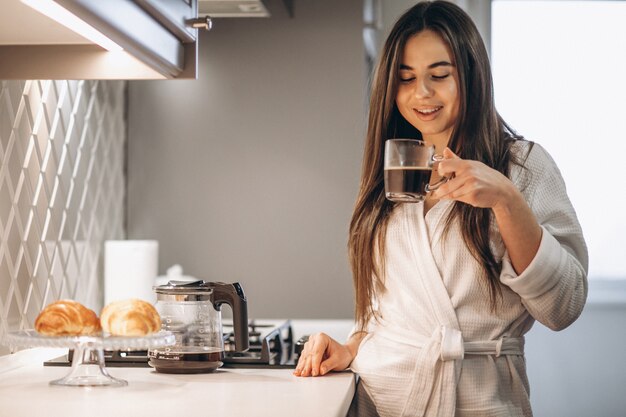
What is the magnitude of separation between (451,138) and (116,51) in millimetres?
653

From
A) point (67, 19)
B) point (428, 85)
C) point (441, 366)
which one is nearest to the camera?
point (67, 19)

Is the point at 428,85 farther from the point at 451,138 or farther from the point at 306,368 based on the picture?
the point at 306,368

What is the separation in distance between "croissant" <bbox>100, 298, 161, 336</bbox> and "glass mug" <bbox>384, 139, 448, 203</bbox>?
460mm

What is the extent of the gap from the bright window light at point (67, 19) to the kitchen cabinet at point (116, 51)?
0.04m

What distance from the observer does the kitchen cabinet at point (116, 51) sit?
129 cm

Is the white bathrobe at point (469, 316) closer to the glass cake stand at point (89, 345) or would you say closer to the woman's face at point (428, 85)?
the woman's face at point (428, 85)

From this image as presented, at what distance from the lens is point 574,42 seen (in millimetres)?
3572

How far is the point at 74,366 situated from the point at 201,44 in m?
1.53

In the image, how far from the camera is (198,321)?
1.59 metres

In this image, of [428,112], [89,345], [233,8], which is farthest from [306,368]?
[233,8]

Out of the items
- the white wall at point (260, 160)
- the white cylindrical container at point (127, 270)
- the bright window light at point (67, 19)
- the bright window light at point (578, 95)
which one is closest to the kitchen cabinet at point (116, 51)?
the bright window light at point (67, 19)

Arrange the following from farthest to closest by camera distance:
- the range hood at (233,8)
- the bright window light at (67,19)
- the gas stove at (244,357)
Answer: the range hood at (233,8) < the gas stove at (244,357) < the bright window light at (67,19)

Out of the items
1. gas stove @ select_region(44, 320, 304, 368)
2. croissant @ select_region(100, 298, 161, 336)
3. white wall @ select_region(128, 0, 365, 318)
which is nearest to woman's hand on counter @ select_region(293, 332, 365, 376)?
gas stove @ select_region(44, 320, 304, 368)

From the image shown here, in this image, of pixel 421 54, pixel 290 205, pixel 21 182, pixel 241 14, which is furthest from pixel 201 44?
pixel 421 54
